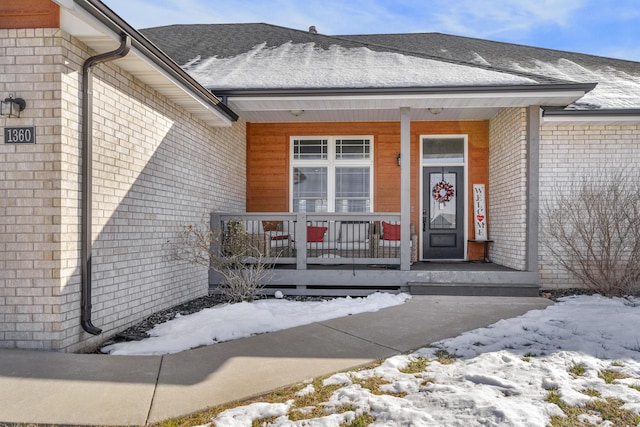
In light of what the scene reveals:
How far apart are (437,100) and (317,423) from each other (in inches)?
198

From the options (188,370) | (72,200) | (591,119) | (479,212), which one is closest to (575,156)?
(591,119)

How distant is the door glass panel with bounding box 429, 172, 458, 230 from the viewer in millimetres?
8445

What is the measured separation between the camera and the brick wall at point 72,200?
3.36m

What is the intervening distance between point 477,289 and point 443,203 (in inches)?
107

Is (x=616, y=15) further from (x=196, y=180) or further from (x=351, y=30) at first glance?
(x=196, y=180)

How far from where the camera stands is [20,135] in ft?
11.2

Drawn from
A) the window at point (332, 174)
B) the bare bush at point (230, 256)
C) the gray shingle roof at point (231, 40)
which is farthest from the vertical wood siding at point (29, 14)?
the window at point (332, 174)

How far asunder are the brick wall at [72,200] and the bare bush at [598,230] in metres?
5.67

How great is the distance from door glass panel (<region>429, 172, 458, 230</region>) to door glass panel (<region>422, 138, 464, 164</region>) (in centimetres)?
31

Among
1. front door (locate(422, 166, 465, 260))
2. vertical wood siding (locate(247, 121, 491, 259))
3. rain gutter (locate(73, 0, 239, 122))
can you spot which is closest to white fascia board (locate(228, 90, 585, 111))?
rain gutter (locate(73, 0, 239, 122))

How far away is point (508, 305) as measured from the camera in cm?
535

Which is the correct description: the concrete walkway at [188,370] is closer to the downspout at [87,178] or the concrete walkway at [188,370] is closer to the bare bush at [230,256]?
the downspout at [87,178]

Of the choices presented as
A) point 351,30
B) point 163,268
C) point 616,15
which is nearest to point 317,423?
point 163,268

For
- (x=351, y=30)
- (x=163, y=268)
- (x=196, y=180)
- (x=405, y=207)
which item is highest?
(x=351, y=30)
